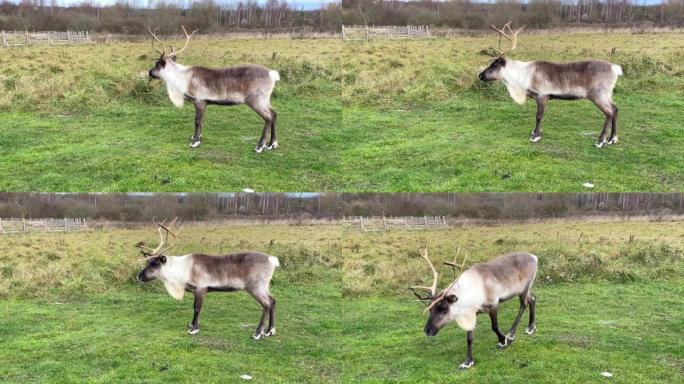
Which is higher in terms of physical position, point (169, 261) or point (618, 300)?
point (169, 261)

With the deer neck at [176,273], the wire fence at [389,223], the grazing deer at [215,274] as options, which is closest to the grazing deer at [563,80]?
the grazing deer at [215,274]

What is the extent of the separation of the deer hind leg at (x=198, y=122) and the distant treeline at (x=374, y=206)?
8.14 metres

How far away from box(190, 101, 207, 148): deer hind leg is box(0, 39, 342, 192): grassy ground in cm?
20

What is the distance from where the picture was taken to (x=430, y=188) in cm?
1475

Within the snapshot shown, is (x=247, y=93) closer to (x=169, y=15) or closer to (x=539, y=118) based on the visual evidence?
(x=539, y=118)

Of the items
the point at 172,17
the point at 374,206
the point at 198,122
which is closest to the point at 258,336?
the point at 198,122

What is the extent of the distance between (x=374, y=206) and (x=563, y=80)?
16.2m

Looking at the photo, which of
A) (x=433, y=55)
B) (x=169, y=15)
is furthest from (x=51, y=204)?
(x=433, y=55)

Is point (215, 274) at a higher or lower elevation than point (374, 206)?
higher

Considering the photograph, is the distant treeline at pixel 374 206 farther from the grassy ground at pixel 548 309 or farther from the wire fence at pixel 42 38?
the wire fence at pixel 42 38

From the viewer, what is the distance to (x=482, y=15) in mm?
32625

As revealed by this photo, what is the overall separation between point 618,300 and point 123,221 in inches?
759

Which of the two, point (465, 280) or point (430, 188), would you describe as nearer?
point (465, 280)

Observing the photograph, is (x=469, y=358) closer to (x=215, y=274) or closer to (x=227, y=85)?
(x=215, y=274)
